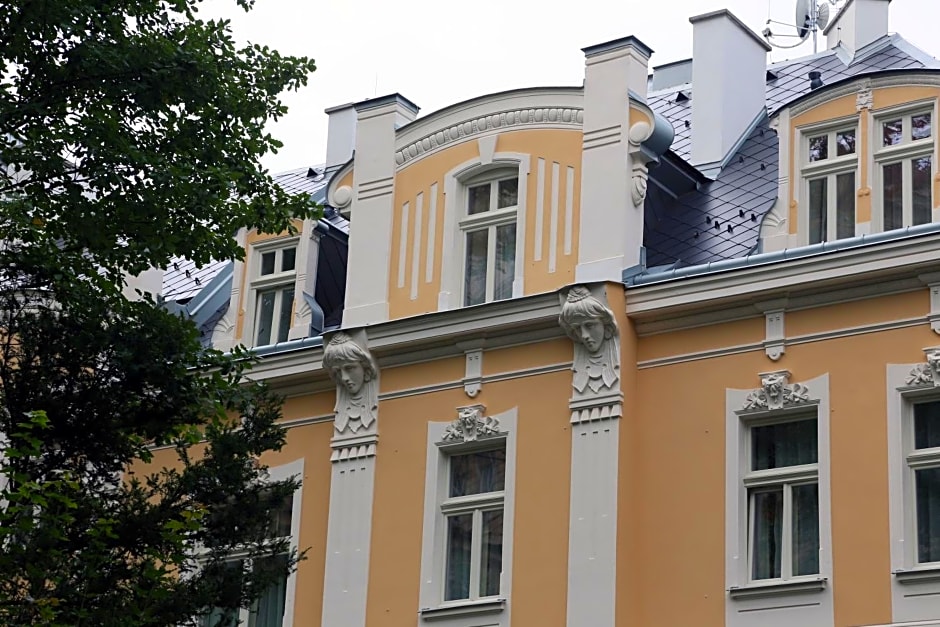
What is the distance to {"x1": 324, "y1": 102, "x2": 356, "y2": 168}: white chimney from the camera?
3234 cm

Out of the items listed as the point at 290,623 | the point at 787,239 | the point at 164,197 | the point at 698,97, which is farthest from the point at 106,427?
the point at 698,97

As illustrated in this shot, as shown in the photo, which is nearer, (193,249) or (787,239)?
(193,249)

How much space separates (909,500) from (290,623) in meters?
8.31

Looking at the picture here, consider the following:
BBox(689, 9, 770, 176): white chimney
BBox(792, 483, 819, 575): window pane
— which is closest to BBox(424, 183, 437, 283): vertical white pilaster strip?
BBox(689, 9, 770, 176): white chimney

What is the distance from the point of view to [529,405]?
23.2 metres

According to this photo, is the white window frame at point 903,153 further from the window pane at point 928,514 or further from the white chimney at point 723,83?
the white chimney at point 723,83

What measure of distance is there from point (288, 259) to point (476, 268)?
3.73 meters

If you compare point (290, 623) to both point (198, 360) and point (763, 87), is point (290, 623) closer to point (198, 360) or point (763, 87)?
point (198, 360)

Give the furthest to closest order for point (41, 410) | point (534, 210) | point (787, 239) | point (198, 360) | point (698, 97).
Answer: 1. point (698, 97)
2. point (534, 210)
3. point (787, 239)
4. point (198, 360)
5. point (41, 410)

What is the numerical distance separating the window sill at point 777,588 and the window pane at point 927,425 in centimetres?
191

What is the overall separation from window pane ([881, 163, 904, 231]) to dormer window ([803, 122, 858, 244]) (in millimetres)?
416

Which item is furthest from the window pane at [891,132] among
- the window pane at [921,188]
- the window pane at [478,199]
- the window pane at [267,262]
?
the window pane at [267,262]

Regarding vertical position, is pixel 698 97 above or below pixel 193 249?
above

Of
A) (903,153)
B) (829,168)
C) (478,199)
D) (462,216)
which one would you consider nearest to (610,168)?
(478,199)
